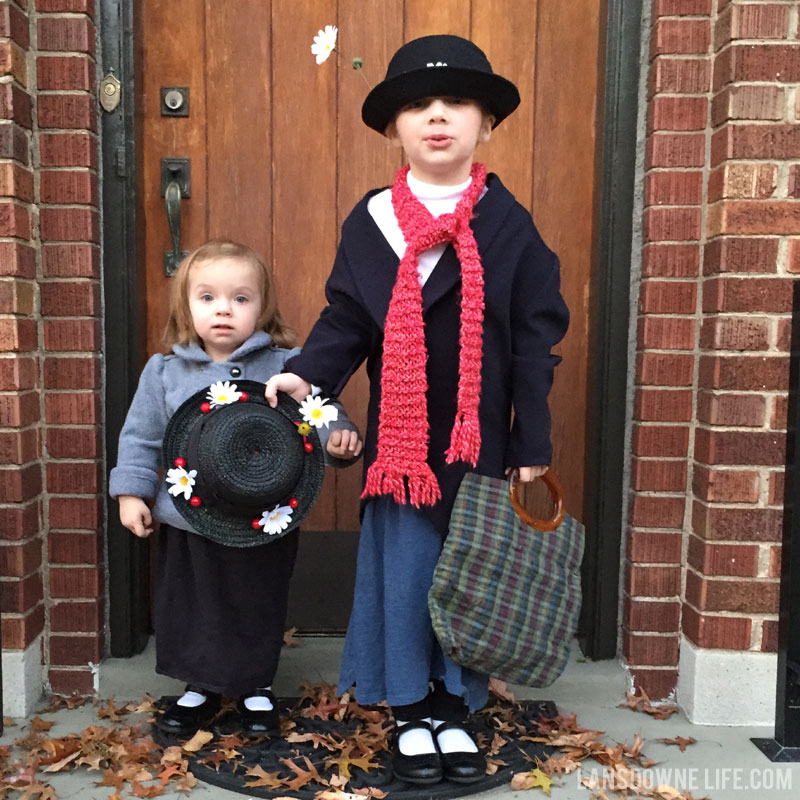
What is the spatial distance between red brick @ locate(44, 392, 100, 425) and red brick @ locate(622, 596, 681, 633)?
170 cm

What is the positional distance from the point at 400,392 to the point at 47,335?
1.13m

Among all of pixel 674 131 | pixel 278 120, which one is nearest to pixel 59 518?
pixel 278 120

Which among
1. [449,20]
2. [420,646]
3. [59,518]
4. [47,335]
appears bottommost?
[420,646]

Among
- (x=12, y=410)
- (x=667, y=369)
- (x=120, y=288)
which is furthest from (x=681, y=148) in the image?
(x=12, y=410)

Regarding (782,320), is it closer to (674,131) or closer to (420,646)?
(674,131)

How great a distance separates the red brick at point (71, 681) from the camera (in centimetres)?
242

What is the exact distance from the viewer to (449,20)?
2.51m

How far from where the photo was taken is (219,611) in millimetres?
2111

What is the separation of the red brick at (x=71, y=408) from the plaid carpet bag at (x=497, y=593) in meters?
1.16

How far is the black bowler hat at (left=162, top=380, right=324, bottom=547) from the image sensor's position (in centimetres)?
196

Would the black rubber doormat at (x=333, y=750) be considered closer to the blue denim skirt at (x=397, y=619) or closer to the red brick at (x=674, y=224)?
the blue denim skirt at (x=397, y=619)

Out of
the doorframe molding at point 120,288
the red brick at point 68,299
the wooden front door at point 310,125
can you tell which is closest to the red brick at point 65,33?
the doorframe molding at point 120,288

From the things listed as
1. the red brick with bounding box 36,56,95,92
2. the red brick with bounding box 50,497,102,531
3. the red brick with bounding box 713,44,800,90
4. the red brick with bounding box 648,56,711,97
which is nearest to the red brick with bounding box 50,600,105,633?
the red brick with bounding box 50,497,102,531

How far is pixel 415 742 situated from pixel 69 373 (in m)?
1.42
